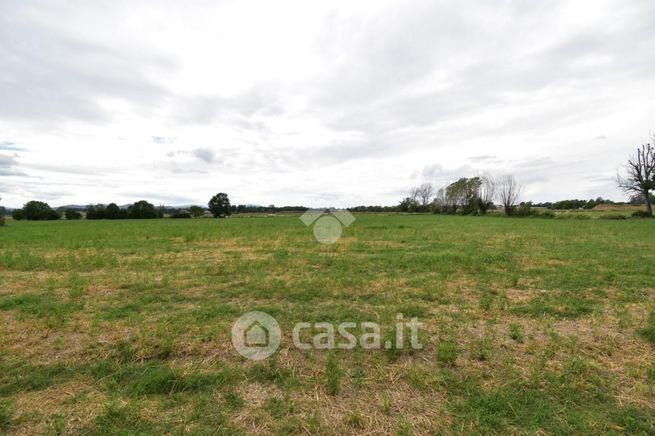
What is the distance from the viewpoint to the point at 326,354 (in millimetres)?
3854

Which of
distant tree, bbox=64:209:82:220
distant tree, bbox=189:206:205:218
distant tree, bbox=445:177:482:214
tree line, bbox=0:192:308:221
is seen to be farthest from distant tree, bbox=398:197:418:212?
distant tree, bbox=64:209:82:220

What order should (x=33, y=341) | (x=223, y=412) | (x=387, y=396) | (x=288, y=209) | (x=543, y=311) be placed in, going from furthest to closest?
(x=288, y=209), (x=543, y=311), (x=33, y=341), (x=387, y=396), (x=223, y=412)

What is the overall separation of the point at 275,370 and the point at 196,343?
1.27 m

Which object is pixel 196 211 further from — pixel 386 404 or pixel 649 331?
pixel 649 331

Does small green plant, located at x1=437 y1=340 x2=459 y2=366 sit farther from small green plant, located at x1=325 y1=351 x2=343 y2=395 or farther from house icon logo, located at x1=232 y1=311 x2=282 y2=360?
house icon logo, located at x1=232 y1=311 x2=282 y2=360

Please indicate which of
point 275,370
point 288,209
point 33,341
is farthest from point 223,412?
point 288,209

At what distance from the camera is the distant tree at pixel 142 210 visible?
8231cm

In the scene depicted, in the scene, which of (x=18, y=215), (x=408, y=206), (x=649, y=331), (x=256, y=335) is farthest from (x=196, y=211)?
(x=649, y=331)

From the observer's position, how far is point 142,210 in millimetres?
84500

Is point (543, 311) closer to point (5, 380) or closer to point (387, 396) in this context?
point (387, 396)

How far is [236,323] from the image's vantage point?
4.86 metres

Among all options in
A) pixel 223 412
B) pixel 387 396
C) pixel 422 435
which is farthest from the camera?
pixel 387 396

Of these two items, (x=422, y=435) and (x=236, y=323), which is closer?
(x=422, y=435)

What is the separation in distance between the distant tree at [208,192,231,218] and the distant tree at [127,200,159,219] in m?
15.5
